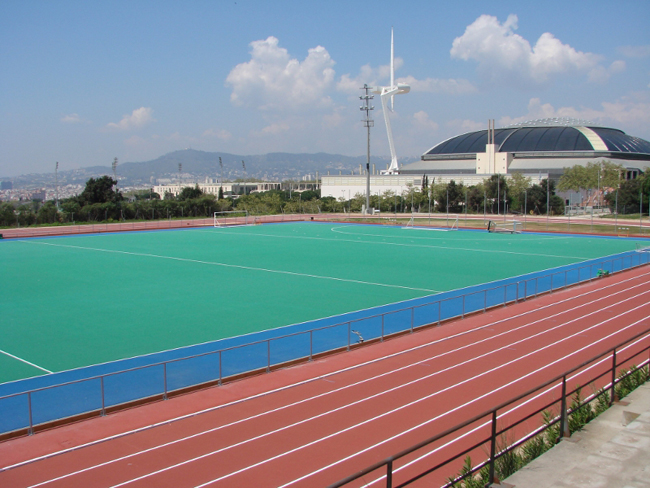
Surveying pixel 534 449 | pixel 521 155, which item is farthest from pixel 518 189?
pixel 534 449

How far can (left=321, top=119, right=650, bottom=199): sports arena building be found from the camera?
133m

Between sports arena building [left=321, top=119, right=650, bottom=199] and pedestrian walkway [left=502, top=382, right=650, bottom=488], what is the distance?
380ft

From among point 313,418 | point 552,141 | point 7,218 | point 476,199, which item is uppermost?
point 552,141

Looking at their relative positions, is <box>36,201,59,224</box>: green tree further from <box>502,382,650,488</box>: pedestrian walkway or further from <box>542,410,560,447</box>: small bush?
<box>502,382,650,488</box>: pedestrian walkway

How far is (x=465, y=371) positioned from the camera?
1847 centimetres

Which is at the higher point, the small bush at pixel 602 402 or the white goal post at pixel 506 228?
the white goal post at pixel 506 228

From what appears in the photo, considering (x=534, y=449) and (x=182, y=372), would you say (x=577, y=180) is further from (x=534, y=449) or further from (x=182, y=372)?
(x=534, y=449)

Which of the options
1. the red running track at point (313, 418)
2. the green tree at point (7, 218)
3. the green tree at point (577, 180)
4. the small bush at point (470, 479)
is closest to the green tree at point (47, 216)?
the green tree at point (7, 218)

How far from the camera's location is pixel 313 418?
14844 mm

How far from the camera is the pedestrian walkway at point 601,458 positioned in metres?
9.23

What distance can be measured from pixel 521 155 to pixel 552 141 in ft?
31.6

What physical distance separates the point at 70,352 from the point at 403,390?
13.1 meters

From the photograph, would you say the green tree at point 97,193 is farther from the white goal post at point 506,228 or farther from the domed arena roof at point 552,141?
the domed arena roof at point 552,141

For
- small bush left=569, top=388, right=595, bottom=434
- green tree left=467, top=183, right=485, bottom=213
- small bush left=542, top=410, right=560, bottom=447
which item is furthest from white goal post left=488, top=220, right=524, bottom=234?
small bush left=542, top=410, right=560, bottom=447
